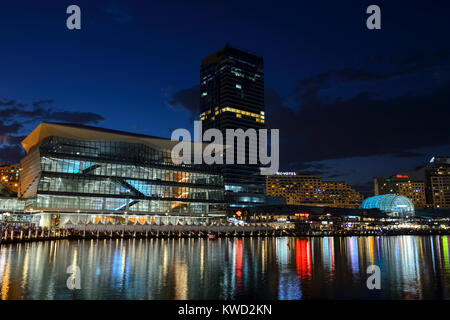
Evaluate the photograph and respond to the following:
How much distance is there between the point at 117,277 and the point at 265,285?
9.00m

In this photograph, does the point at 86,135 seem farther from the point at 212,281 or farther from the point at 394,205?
the point at 394,205

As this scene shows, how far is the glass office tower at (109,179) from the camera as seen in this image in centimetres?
8894

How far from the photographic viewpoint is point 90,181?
306ft

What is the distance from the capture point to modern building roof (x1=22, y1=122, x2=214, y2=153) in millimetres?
94625

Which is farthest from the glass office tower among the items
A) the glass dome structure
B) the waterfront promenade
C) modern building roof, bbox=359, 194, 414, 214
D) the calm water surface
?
modern building roof, bbox=359, 194, 414, 214

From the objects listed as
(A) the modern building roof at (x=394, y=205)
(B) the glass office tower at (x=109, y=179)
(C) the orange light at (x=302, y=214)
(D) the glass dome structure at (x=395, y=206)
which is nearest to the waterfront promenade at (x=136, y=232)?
(B) the glass office tower at (x=109, y=179)

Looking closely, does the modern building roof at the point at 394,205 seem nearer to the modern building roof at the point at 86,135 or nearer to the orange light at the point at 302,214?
the orange light at the point at 302,214

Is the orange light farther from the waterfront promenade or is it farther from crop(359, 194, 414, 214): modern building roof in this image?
crop(359, 194, 414, 214): modern building roof

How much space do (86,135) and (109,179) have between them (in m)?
13.4

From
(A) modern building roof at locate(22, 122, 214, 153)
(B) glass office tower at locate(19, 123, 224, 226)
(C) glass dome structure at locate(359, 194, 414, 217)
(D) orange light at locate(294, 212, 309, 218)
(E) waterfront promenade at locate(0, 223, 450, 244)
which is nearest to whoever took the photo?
(E) waterfront promenade at locate(0, 223, 450, 244)

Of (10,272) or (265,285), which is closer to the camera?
(265,285)

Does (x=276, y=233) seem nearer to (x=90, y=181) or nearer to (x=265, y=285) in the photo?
(x=90, y=181)

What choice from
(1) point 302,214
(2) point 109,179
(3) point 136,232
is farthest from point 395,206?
(3) point 136,232
